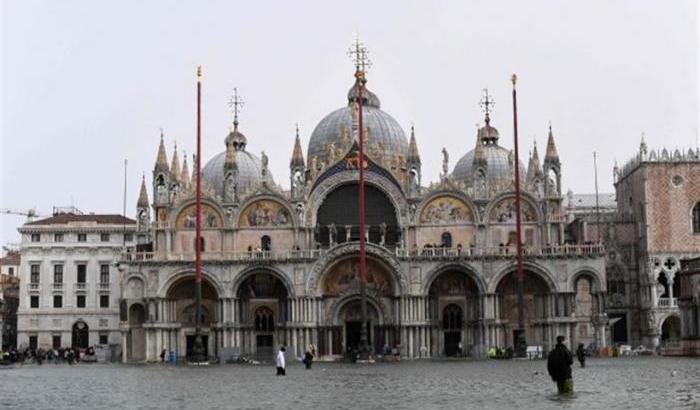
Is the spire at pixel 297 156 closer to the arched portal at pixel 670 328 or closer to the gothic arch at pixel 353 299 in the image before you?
the gothic arch at pixel 353 299

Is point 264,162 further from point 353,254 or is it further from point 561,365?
point 561,365

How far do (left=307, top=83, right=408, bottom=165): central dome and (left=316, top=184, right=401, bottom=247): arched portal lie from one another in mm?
5742

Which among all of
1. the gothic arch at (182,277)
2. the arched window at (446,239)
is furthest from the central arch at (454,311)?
the gothic arch at (182,277)

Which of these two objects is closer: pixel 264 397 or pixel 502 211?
pixel 264 397

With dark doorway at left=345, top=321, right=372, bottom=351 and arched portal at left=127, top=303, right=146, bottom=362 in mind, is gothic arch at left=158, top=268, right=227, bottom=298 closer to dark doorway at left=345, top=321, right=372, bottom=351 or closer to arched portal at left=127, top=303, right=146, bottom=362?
arched portal at left=127, top=303, right=146, bottom=362

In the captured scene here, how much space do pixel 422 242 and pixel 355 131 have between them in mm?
8991

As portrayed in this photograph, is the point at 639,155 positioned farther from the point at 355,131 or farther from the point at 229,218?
the point at 229,218

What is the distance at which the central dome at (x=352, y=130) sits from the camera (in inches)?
3221

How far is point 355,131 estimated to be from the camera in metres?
76.7

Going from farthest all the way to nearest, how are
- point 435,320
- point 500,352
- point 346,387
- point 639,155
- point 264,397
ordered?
point 639,155, point 435,320, point 500,352, point 346,387, point 264,397

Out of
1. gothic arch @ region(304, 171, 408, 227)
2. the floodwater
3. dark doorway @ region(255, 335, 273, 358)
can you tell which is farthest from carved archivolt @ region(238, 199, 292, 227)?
the floodwater

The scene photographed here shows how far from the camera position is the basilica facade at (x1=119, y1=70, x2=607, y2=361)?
7094 cm

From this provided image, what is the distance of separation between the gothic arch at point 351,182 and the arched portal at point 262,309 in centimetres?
467

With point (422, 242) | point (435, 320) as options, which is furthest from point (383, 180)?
point (435, 320)
